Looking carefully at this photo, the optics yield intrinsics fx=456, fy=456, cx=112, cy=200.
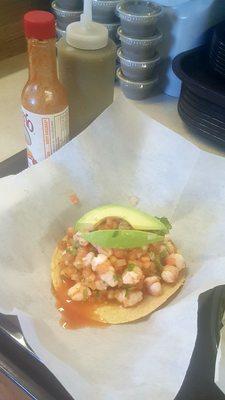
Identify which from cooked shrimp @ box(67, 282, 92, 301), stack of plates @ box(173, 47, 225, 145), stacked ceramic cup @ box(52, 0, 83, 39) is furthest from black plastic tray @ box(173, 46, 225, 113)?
cooked shrimp @ box(67, 282, 92, 301)

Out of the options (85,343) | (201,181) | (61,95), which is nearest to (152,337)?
(85,343)

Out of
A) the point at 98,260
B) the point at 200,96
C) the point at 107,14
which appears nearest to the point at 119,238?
the point at 98,260

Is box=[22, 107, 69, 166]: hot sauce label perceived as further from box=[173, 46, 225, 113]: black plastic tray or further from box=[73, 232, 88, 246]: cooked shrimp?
box=[173, 46, 225, 113]: black plastic tray

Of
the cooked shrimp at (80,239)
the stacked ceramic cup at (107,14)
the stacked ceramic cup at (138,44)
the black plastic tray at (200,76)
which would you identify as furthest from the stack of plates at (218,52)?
the cooked shrimp at (80,239)

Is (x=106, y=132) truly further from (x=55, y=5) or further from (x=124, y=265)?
(x=55, y=5)

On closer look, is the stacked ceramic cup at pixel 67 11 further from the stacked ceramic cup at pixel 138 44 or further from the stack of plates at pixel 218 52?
the stack of plates at pixel 218 52

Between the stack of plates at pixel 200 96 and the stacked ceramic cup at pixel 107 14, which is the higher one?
the stacked ceramic cup at pixel 107 14
